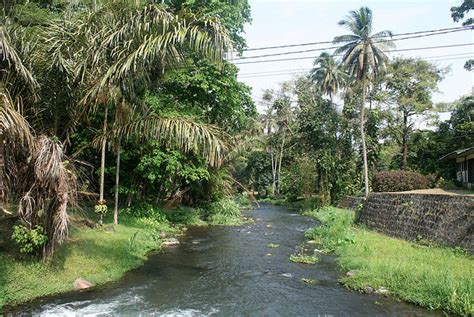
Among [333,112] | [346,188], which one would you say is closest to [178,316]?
[346,188]

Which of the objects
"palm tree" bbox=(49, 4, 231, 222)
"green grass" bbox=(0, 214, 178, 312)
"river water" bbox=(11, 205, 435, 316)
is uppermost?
"palm tree" bbox=(49, 4, 231, 222)

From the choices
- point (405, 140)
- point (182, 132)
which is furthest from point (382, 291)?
point (405, 140)

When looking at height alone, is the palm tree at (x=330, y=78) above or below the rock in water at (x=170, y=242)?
above

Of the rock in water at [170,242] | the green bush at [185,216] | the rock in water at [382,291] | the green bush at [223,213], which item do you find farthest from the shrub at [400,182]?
the rock in water at [382,291]

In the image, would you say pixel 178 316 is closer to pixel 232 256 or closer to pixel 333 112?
pixel 232 256

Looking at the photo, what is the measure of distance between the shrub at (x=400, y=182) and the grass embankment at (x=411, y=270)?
13609 millimetres

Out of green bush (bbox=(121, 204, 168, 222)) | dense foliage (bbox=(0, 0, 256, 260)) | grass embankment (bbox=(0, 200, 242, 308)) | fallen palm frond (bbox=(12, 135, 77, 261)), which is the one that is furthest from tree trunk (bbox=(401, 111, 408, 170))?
fallen palm frond (bbox=(12, 135, 77, 261))

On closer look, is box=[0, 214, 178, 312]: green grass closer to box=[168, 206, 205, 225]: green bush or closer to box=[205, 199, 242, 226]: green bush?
box=[168, 206, 205, 225]: green bush

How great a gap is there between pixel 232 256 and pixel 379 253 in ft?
16.2

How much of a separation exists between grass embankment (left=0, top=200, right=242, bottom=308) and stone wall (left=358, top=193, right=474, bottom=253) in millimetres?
9827

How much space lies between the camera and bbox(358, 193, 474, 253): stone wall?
1275cm

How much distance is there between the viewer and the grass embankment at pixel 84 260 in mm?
8742

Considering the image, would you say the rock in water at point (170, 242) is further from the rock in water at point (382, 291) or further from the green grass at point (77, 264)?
the rock in water at point (382, 291)

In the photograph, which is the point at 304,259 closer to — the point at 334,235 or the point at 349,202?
the point at 334,235
